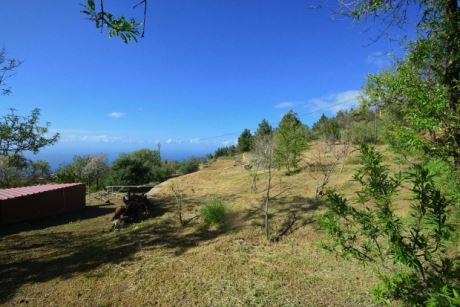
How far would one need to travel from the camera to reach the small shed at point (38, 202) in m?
13.8

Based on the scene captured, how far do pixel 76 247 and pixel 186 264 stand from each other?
523 cm

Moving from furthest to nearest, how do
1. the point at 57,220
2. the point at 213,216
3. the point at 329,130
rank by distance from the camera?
the point at 329,130
the point at 57,220
the point at 213,216

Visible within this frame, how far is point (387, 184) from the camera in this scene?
7.28 feet

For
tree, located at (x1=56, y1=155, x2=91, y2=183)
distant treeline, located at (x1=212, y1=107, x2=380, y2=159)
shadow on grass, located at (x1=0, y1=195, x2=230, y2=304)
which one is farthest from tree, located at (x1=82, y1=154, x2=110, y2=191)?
shadow on grass, located at (x1=0, y1=195, x2=230, y2=304)

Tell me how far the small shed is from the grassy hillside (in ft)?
5.47

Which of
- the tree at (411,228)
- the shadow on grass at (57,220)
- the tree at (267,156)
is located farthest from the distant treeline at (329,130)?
the tree at (411,228)

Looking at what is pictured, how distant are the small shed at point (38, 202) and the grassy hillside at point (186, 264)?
167cm

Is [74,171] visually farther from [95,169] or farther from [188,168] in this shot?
[188,168]

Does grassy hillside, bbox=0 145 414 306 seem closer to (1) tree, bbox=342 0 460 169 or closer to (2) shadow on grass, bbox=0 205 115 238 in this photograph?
(2) shadow on grass, bbox=0 205 115 238

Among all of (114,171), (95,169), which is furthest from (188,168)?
(114,171)

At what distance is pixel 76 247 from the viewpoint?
989 centimetres

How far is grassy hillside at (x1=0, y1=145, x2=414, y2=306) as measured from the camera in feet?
18.9

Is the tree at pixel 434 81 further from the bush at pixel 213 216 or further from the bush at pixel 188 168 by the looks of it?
→ the bush at pixel 188 168

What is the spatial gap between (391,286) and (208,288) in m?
4.89
